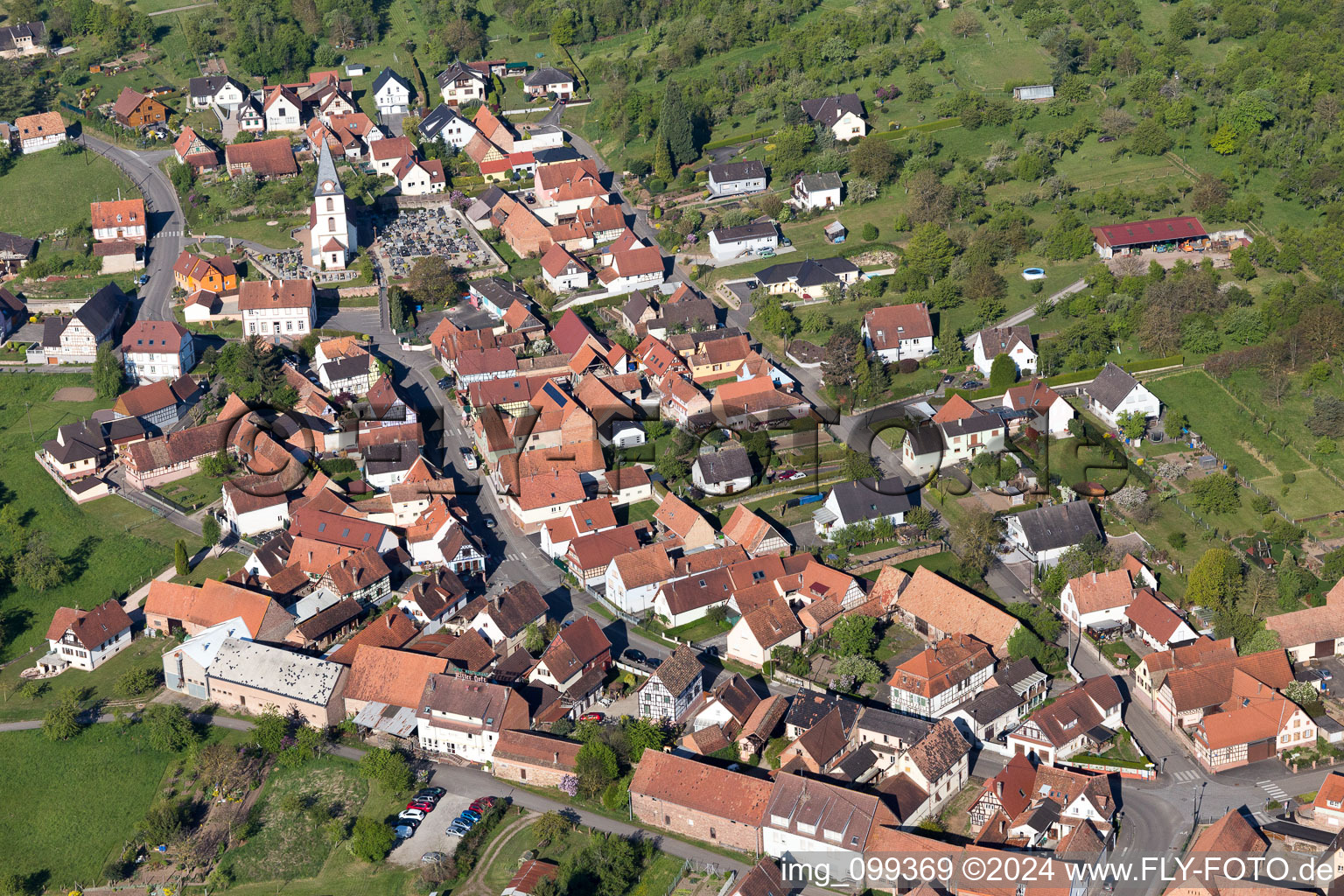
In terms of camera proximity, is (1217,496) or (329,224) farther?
(329,224)

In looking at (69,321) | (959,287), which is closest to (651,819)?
(959,287)

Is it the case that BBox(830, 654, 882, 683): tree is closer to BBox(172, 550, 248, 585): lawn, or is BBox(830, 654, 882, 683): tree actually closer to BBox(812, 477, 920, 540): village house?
BBox(812, 477, 920, 540): village house

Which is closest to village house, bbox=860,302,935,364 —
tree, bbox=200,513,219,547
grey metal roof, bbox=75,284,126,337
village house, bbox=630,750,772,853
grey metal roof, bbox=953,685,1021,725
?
grey metal roof, bbox=953,685,1021,725

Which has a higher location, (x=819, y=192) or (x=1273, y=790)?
(x=1273, y=790)

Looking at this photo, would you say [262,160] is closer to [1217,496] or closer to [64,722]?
[64,722]

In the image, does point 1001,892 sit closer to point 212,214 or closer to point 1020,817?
point 1020,817

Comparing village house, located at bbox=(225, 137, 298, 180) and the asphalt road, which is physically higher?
village house, located at bbox=(225, 137, 298, 180)

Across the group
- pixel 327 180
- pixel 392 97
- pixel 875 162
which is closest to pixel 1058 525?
pixel 875 162
